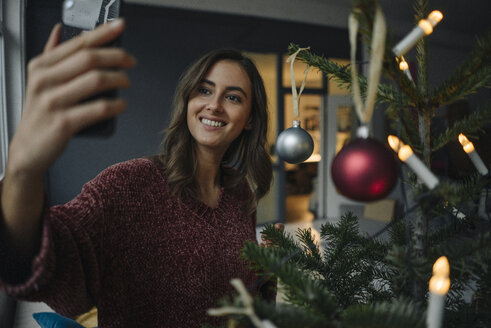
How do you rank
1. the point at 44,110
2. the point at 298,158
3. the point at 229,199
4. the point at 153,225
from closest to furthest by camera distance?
1. the point at 44,110
2. the point at 298,158
3. the point at 153,225
4. the point at 229,199

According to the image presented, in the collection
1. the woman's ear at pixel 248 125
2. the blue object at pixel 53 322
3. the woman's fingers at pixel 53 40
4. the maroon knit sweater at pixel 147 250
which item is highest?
the woman's ear at pixel 248 125

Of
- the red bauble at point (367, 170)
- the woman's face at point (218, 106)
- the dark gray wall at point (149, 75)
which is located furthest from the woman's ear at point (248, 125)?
the dark gray wall at point (149, 75)

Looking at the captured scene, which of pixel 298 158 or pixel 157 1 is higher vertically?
pixel 157 1

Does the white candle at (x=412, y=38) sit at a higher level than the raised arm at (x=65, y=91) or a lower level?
higher

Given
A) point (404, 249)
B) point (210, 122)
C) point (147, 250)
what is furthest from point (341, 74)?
point (147, 250)

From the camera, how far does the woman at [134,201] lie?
0.85 feet

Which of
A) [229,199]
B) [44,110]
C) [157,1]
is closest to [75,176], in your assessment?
[157,1]

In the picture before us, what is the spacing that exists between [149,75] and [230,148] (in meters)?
3.16

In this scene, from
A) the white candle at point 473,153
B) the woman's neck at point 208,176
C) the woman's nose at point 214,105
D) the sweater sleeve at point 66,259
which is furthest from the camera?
the woman's neck at point 208,176

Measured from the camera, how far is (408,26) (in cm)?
581

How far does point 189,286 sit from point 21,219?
0.54m

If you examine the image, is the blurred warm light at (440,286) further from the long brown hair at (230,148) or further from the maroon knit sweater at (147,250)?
the long brown hair at (230,148)

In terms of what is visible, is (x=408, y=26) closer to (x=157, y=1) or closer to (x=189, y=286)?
(x=157, y=1)

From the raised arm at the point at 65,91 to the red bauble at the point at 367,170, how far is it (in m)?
0.23
